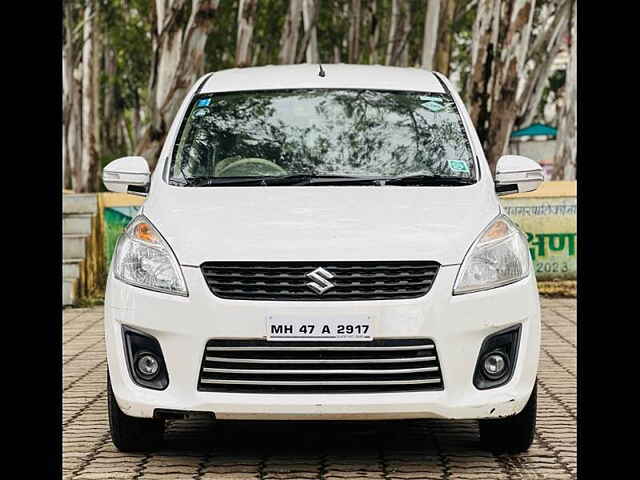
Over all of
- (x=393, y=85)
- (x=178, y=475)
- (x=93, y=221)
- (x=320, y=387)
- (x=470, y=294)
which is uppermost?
(x=393, y=85)

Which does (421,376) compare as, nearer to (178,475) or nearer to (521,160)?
(178,475)

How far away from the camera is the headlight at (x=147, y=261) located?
612 centimetres

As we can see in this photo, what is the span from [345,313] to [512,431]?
1.18m

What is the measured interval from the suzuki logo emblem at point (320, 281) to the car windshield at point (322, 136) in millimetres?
1049

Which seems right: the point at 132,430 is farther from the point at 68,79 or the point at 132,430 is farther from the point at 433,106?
the point at 68,79

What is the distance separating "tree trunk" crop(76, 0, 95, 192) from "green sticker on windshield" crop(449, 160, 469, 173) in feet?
89.5

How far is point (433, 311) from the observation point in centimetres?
596

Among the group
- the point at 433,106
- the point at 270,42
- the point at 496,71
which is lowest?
the point at 270,42

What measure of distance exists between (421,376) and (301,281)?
655 mm

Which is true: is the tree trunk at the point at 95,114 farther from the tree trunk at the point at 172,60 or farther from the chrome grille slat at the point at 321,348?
the chrome grille slat at the point at 321,348

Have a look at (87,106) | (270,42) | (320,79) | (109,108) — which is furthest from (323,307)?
(109,108)

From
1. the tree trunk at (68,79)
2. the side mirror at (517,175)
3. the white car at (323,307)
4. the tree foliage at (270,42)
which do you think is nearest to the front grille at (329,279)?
the white car at (323,307)

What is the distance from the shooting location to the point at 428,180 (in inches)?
269
